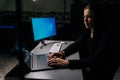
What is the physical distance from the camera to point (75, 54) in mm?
2197

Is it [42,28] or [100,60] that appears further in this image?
[42,28]

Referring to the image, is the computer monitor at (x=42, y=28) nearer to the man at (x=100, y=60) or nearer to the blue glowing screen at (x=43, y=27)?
the blue glowing screen at (x=43, y=27)

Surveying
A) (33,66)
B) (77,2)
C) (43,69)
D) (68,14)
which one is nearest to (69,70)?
(43,69)

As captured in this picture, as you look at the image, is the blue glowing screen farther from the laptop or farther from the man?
the man

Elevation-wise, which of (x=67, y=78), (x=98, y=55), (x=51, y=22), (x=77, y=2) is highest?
(x=77, y=2)

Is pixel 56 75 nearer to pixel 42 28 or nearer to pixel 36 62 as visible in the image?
pixel 36 62

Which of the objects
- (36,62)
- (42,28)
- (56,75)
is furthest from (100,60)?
(42,28)

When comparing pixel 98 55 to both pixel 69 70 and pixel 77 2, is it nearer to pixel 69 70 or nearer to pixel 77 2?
pixel 69 70

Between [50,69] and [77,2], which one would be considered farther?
[77,2]

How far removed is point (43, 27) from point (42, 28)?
0.03 metres

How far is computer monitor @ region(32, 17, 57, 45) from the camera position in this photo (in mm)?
2445

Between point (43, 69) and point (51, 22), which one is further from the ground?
point (51, 22)

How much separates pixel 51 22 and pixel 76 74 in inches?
55.5

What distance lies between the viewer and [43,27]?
8.58ft
